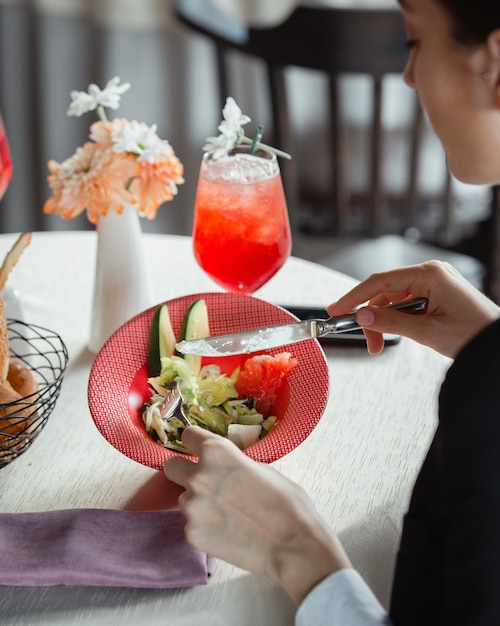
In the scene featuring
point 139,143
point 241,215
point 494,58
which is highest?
point 494,58

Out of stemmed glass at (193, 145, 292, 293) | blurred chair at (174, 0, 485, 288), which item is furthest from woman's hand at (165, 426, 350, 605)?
blurred chair at (174, 0, 485, 288)

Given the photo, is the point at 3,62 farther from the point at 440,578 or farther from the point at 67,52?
the point at 440,578

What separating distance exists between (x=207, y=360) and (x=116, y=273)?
22 cm

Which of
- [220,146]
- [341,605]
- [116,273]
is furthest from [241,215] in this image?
[341,605]

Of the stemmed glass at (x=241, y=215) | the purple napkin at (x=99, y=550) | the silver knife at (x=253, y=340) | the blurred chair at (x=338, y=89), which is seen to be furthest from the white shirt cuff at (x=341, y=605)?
the blurred chair at (x=338, y=89)

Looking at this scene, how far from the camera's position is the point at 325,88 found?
6.85 feet

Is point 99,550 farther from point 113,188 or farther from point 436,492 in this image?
point 113,188

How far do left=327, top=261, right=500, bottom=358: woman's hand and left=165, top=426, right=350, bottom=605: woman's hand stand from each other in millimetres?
327

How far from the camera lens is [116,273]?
1286mm

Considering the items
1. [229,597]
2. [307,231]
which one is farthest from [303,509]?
[307,231]

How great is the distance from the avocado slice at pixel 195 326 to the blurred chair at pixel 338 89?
956mm

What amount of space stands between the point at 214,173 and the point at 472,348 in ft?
2.11

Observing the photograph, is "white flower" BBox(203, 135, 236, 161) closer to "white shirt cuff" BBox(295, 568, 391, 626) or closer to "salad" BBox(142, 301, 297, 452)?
"salad" BBox(142, 301, 297, 452)

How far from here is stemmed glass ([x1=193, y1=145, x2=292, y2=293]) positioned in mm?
1242
